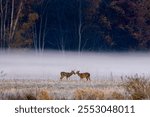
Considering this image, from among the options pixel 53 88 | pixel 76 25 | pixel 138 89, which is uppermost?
pixel 138 89

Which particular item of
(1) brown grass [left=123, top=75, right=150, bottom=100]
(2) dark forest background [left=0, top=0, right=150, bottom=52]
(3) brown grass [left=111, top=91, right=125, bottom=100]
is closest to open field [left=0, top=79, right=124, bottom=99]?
(3) brown grass [left=111, top=91, right=125, bottom=100]

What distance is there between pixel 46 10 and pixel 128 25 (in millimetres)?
5180

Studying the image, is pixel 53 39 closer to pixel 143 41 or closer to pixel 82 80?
pixel 143 41

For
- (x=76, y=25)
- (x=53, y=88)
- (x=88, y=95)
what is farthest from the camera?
(x=76, y=25)

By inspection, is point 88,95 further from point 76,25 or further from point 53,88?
point 76,25

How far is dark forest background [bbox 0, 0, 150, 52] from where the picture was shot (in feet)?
131

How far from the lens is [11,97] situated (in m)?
16.0

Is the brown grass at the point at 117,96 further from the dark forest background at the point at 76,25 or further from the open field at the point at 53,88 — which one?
the dark forest background at the point at 76,25

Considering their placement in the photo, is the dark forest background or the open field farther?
the dark forest background

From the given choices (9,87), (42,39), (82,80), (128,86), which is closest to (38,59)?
(42,39)

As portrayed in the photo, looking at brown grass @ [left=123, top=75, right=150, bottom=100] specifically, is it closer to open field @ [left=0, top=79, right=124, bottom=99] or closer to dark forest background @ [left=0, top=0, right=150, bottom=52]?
open field @ [left=0, top=79, right=124, bottom=99]

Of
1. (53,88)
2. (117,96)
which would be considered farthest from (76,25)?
(117,96)

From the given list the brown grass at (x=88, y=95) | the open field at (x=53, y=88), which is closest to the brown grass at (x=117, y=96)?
the open field at (x=53, y=88)

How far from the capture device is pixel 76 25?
41656 mm
